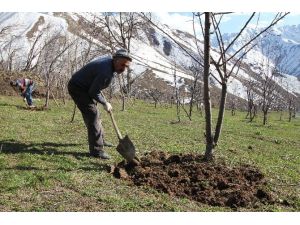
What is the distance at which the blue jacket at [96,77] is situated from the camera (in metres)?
10.5

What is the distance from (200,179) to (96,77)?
3.33 metres

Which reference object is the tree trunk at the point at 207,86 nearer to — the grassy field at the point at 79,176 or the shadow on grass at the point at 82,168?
the grassy field at the point at 79,176

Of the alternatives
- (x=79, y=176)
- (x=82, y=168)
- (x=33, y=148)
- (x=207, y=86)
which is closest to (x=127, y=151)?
(x=82, y=168)

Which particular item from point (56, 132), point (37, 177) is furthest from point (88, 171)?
point (56, 132)

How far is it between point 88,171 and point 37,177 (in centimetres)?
127

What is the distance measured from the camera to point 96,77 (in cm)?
1050

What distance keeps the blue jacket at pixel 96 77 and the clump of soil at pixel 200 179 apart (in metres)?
1.79

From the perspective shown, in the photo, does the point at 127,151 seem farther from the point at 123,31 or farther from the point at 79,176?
the point at 123,31

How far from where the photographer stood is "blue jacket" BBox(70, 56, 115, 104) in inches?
412

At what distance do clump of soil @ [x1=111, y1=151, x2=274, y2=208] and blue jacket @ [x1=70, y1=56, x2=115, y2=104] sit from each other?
179 cm

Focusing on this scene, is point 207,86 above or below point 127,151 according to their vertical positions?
above

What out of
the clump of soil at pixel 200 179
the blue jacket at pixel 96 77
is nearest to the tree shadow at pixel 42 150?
the clump of soil at pixel 200 179

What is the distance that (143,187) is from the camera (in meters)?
8.95

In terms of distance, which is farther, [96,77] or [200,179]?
[96,77]
